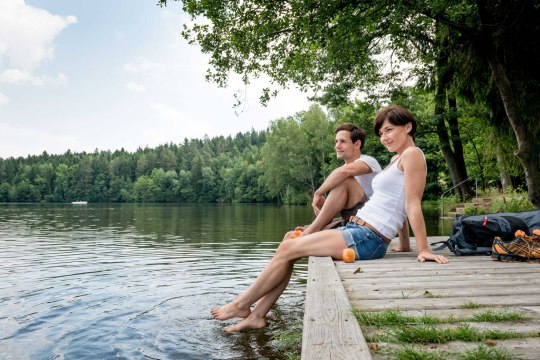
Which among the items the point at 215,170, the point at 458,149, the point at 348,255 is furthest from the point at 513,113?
the point at 215,170

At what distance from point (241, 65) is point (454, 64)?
20.0 feet

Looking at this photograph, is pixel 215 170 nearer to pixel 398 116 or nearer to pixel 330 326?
pixel 398 116

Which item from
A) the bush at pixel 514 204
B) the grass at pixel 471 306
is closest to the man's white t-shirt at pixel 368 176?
the grass at pixel 471 306

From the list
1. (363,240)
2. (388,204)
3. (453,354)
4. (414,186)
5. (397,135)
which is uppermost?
(397,135)

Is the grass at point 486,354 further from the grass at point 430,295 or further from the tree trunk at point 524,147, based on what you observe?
the tree trunk at point 524,147

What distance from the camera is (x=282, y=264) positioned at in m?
3.60

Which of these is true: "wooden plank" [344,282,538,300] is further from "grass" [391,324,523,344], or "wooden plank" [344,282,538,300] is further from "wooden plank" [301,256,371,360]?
"grass" [391,324,523,344]

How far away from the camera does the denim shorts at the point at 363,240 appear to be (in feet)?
12.4

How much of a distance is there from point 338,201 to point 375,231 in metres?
0.65

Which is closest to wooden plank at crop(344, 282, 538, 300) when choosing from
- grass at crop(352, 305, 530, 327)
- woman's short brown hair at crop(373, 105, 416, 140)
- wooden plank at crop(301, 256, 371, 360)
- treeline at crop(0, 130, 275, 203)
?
wooden plank at crop(301, 256, 371, 360)

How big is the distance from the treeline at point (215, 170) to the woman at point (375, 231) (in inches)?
773

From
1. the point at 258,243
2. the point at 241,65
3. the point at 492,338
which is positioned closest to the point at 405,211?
the point at 492,338

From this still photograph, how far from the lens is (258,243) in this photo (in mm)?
12875

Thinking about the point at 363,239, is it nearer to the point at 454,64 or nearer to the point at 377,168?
the point at 377,168
